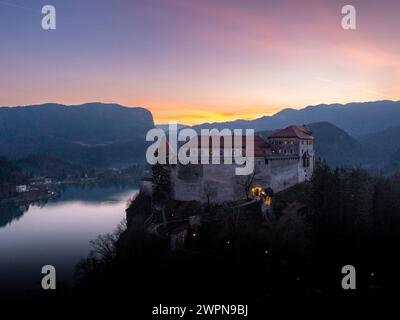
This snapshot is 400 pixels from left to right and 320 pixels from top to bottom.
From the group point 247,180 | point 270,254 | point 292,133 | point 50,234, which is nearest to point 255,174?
point 247,180

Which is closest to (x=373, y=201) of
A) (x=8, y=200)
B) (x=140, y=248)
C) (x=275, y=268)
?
(x=275, y=268)

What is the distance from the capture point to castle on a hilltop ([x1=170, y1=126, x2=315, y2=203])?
50500 millimetres

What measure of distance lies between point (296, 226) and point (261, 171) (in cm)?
827

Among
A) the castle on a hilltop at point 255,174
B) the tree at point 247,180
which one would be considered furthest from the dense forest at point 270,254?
the tree at point 247,180

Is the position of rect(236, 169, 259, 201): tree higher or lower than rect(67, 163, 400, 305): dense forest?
higher

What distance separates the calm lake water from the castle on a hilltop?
59.5 ft

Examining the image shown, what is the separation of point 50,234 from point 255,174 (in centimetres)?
4991

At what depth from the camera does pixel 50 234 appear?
83.1 meters

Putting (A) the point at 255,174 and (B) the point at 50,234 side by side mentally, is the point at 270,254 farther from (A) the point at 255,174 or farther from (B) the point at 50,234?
(B) the point at 50,234

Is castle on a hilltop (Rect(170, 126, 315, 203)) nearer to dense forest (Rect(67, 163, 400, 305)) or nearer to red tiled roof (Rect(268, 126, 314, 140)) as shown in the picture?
red tiled roof (Rect(268, 126, 314, 140))

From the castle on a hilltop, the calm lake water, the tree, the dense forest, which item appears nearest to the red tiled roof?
the castle on a hilltop

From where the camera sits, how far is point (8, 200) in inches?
5655
